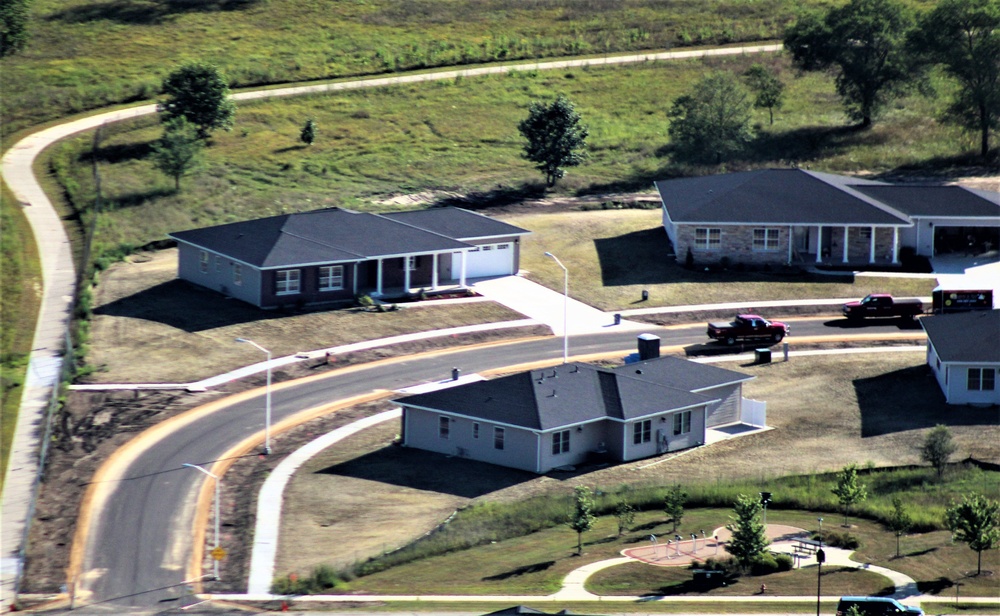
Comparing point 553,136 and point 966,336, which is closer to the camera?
point 966,336

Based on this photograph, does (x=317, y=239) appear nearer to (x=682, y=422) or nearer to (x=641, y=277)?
(x=641, y=277)

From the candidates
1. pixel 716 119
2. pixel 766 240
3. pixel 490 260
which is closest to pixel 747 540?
pixel 490 260

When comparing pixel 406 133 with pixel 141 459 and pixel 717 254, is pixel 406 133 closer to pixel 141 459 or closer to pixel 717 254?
pixel 717 254

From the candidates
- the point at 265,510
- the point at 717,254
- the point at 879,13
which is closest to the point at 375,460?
the point at 265,510

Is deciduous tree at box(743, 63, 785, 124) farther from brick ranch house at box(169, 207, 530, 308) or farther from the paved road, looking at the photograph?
the paved road

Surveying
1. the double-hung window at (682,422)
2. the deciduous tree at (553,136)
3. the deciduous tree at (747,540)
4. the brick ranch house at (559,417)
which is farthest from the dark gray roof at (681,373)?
the deciduous tree at (553,136)

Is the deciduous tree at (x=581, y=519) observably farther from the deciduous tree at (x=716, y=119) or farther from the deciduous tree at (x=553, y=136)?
the deciduous tree at (x=716, y=119)

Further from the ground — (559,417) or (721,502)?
(559,417)
